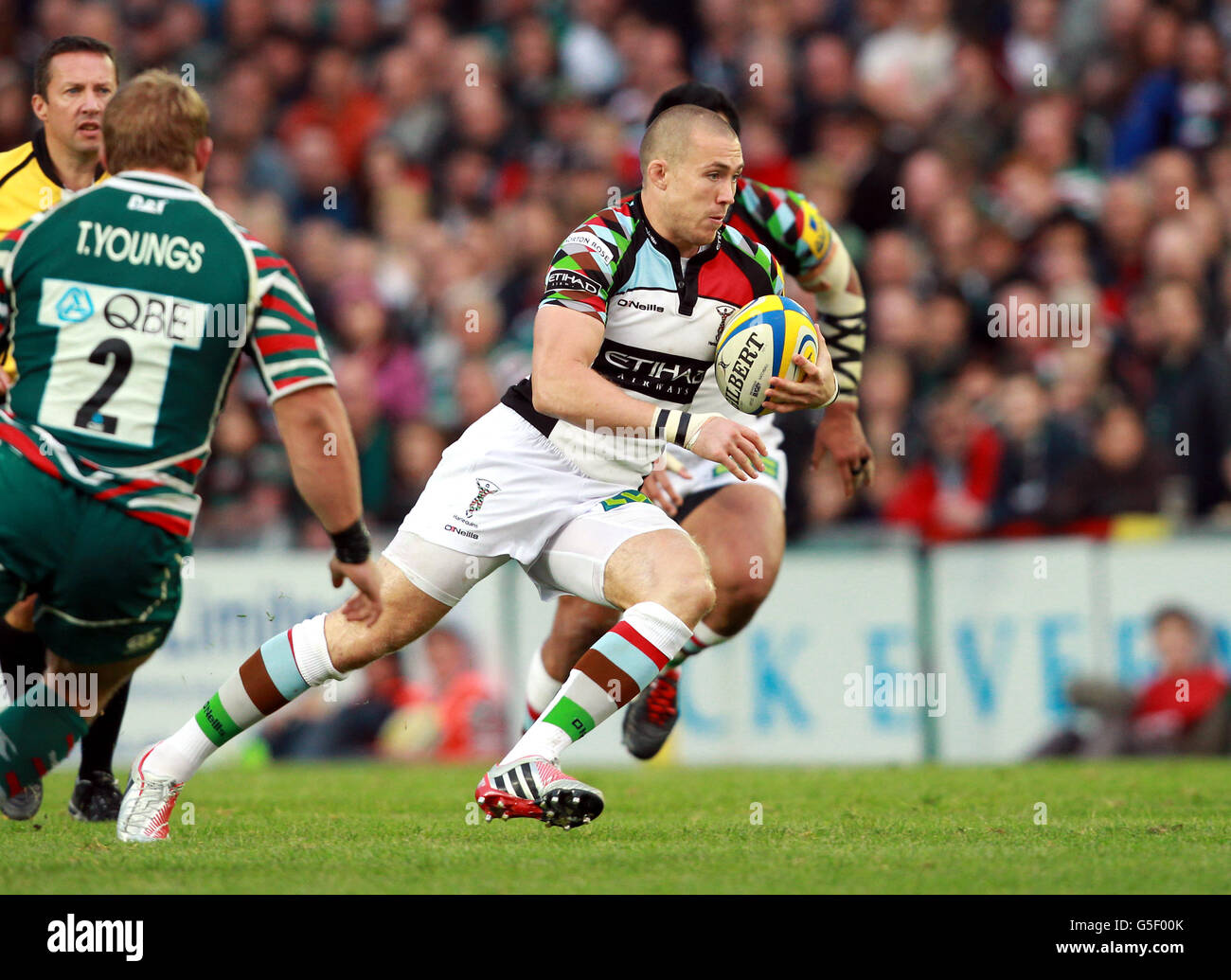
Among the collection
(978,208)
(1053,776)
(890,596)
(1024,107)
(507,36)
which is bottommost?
(1053,776)

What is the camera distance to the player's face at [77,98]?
7277mm

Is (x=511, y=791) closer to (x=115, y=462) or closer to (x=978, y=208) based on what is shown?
(x=115, y=462)

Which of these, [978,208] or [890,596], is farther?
[978,208]

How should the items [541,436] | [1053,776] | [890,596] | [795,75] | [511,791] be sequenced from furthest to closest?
1. [795,75]
2. [890,596]
3. [1053,776]
4. [541,436]
5. [511,791]

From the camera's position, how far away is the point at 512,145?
16.2 m

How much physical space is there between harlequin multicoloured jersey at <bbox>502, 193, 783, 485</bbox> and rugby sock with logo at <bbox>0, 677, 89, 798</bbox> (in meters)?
2.15

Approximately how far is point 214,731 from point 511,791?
1.21 meters

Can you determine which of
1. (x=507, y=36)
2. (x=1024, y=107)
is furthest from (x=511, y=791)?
(x=507, y=36)

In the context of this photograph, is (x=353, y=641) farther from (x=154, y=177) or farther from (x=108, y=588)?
(x=154, y=177)

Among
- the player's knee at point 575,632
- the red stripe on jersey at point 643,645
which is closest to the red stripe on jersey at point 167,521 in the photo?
the red stripe on jersey at point 643,645

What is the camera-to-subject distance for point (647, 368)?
6.80m

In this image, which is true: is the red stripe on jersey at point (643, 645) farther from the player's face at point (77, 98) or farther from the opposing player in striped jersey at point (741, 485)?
the player's face at point (77, 98)
